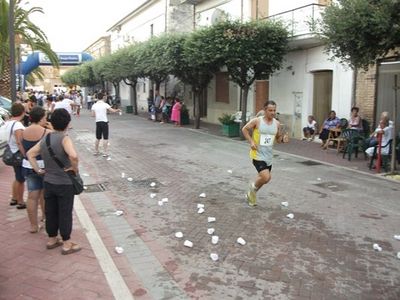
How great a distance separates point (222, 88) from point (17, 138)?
754 inches

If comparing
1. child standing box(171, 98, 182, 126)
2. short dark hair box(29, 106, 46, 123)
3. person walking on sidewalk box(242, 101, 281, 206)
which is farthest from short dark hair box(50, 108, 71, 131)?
child standing box(171, 98, 182, 126)

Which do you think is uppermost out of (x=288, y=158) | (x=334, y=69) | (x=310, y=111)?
(x=334, y=69)

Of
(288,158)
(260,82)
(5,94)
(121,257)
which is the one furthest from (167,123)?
(121,257)

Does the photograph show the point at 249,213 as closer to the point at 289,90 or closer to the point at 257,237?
the point at 257,237

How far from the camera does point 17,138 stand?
623cm

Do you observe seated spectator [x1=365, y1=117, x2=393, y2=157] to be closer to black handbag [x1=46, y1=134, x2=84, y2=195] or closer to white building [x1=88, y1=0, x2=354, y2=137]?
white building [x1=88, y1=0, x2=354, y2=137]

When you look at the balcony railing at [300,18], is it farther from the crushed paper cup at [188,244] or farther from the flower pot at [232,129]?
the crushed paper cup at [188,244]

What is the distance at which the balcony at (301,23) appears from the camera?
15.9 meters

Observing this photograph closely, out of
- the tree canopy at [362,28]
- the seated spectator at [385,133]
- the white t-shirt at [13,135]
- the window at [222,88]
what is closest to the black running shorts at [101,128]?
the white t-shirt at [13,135]

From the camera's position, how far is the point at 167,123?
25141mm

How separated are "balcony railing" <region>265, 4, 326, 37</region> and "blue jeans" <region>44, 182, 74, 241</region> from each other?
496 inches

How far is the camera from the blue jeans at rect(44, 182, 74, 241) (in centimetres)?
494

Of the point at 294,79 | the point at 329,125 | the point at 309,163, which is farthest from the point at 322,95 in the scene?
the point at 309,163

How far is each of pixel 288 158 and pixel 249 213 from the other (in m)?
6.15
